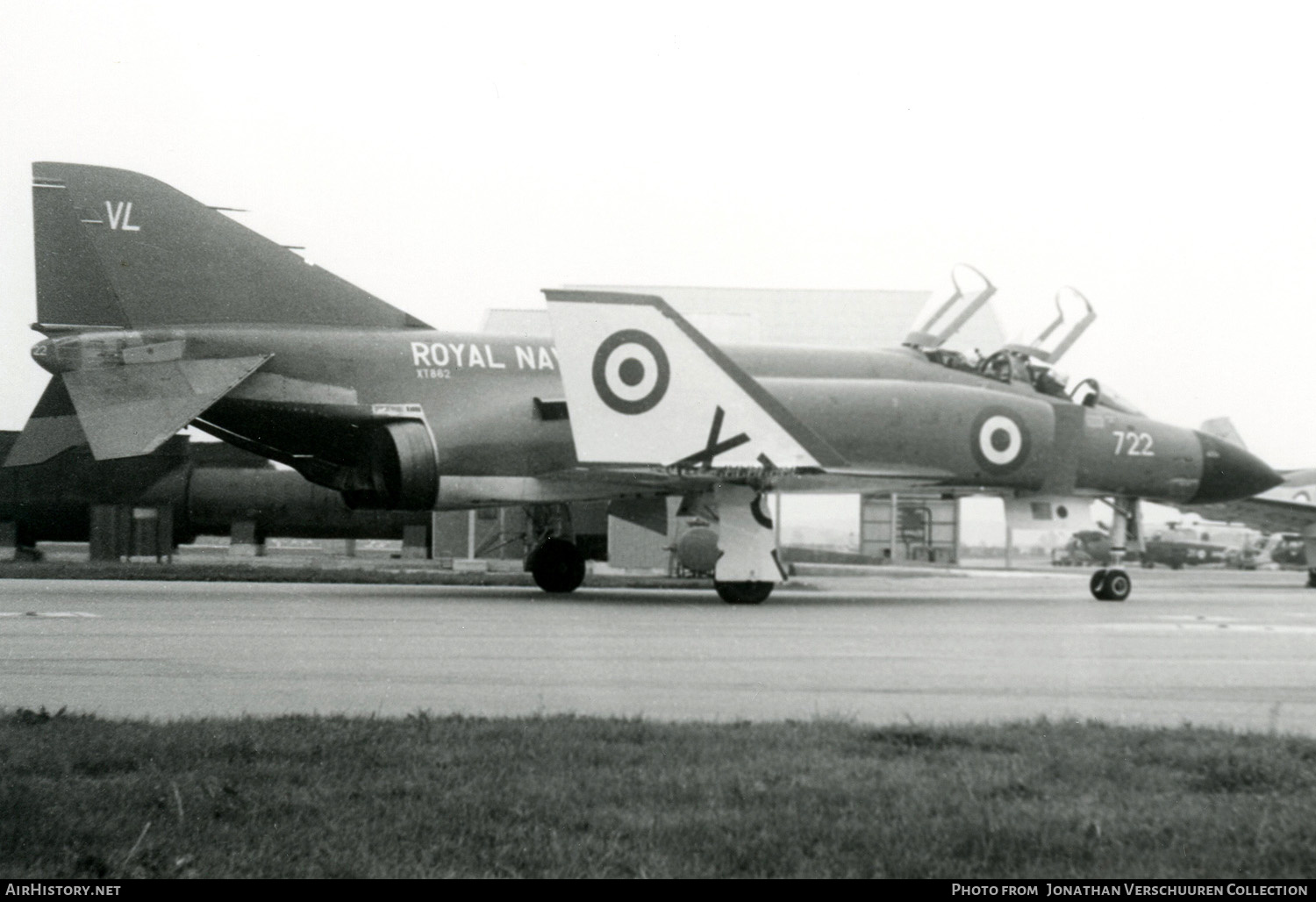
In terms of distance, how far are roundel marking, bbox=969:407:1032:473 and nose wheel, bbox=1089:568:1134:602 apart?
6.22ft

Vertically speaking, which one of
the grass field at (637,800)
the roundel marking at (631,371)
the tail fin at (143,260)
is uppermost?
the tail fin at (143,260)

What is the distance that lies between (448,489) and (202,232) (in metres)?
4.22

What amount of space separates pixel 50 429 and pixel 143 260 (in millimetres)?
3351

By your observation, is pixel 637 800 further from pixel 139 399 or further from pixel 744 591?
pixel 139 399

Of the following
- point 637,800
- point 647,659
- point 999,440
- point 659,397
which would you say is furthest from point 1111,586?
point 637,800

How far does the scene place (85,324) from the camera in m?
15.6

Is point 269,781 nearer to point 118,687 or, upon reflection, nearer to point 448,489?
point 118,687

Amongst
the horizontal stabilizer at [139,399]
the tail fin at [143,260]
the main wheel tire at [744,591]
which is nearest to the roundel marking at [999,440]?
the main wheel tire at [744,591]

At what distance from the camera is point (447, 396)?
54.4ft

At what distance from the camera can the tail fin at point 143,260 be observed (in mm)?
15188

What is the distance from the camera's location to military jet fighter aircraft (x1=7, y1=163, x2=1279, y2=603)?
1520cm

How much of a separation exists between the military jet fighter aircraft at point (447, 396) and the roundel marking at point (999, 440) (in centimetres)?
3

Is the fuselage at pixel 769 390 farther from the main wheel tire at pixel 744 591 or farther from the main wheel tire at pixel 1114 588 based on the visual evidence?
the main wheel tire at pixel 1114 588
